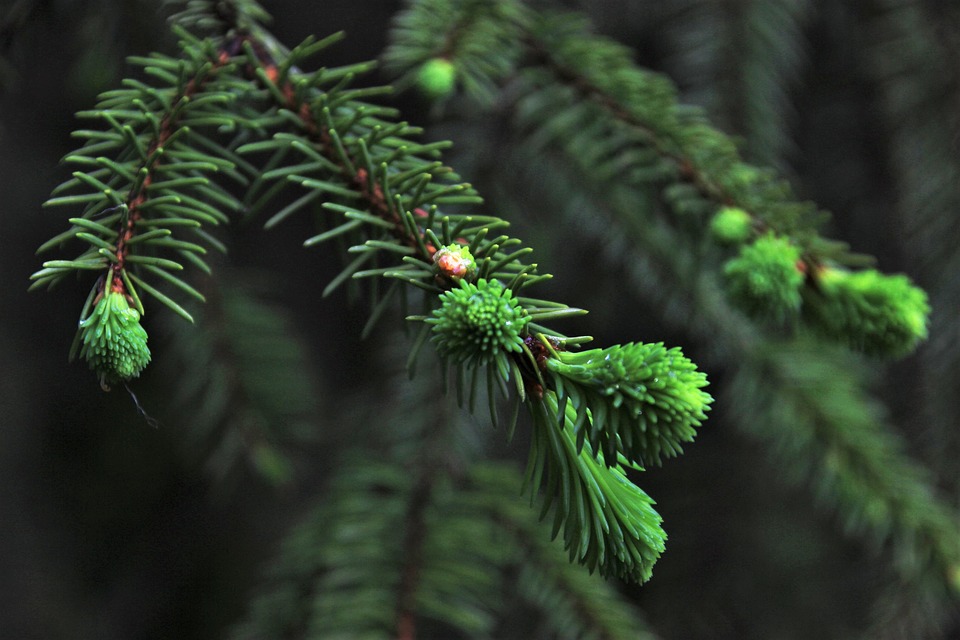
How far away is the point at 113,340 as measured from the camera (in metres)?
0.34

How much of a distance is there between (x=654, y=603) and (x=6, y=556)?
35.9 inches

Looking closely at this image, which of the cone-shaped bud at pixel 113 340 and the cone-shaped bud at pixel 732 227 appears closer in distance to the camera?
the cone-shaped bud at pixel 113 340

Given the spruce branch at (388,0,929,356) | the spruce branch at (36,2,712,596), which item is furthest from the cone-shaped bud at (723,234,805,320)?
the spruce branch at (36,2,712,596)

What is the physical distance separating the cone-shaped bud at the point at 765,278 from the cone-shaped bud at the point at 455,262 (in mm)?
196

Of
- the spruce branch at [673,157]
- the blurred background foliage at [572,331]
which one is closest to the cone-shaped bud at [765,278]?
the spruce branch at [673,157]

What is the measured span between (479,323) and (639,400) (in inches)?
3.0

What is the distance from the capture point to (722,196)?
0.55 metres

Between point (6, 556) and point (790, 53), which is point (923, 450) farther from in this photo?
point (6, 556)

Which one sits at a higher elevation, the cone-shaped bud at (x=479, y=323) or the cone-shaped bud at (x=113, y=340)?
the cone-shaped bud at (x=479, y=323)

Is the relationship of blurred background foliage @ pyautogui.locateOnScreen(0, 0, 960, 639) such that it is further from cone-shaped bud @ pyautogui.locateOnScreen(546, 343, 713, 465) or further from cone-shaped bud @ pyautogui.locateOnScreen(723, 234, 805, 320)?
cone-shaped bud @ pyautogui.locateOnScreen(546, 343, 713, 465)

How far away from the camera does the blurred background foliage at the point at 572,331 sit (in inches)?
32.7

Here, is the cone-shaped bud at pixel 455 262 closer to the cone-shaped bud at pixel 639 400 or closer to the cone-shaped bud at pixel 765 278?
the cone-shaped bud at pixel 639 400

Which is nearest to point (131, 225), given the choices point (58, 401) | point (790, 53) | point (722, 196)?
point (722, 196)

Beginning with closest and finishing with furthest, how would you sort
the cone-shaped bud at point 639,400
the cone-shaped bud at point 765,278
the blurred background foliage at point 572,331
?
the cone-shaped bud at point 639,400
the cone-shaped bud at point 765,278
the blurred background foliage at point 572,331
